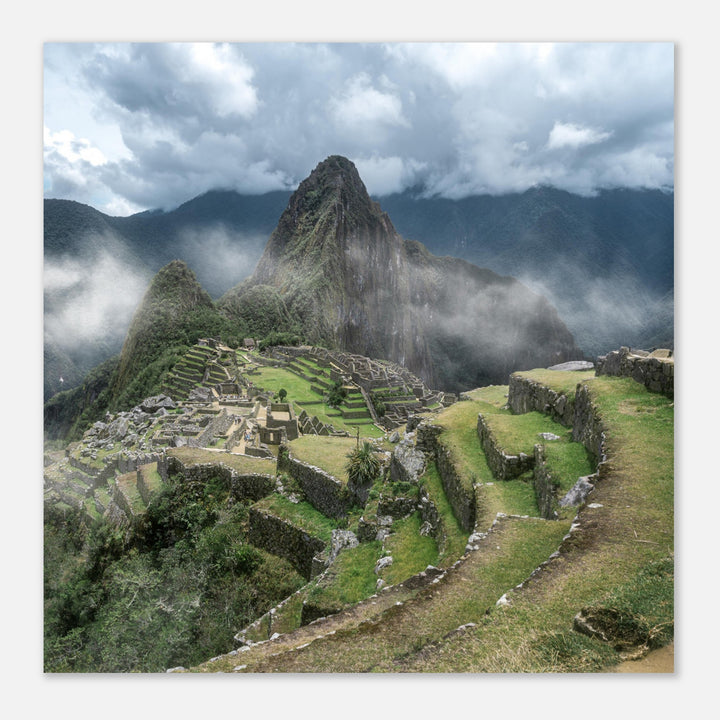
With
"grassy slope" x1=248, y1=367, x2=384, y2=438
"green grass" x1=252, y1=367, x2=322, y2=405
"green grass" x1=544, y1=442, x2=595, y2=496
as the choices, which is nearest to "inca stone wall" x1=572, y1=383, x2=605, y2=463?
"green grass" x1=544, y1=442, x2=595, y2=496

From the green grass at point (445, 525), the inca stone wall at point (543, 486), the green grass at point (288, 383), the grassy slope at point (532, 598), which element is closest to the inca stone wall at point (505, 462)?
the inca stone wall at point (543, 486)

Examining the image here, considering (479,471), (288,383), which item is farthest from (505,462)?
(288,383)

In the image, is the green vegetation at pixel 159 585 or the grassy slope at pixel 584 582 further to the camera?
the green vegetation at pixel 159 585

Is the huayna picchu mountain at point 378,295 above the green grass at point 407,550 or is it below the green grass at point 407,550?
above

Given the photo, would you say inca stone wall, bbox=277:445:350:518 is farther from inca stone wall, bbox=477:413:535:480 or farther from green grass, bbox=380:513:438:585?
inca stone wall, bbox=477:413:535:480

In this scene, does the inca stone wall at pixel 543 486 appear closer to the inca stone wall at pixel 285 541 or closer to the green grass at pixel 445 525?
the green grass at pixel 445 525

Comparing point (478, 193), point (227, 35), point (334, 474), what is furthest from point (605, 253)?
point (227, 35)

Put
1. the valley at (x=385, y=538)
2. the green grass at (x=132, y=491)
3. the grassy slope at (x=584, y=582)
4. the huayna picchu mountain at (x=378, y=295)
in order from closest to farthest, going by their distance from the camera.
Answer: the grassy slope at (x=584, y=582) < the valley at (x=385, y=538) < the green grass at (x=132, y=491) < the huayna picchu mountain at (x=378, y=295)
